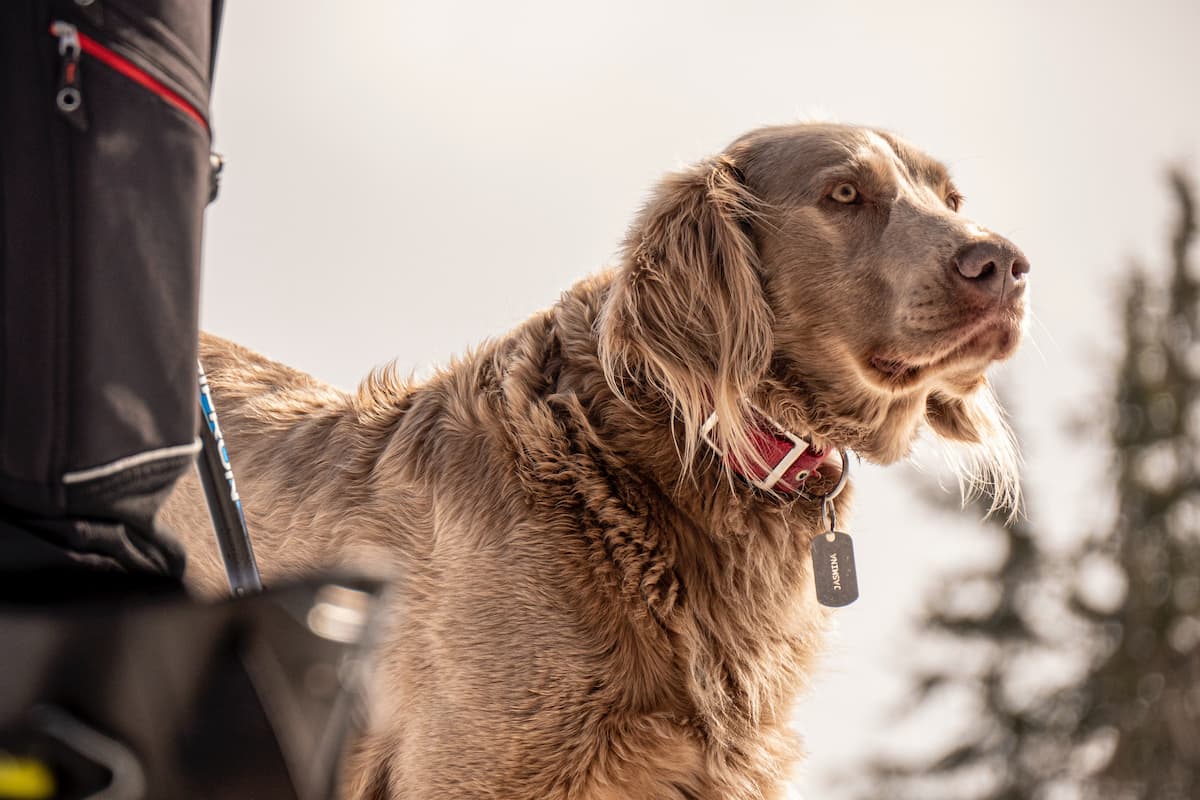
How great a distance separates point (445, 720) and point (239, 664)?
6.34ft

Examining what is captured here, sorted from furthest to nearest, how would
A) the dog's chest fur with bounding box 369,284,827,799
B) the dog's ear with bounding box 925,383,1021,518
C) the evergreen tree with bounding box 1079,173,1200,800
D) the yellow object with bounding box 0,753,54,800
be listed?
the evergreen tree with bounding box 1079,173,1200,800 < the dog's ear with bounding box 925,383,1021,518 < the dog's chest fur with bounding box 369,284,827,799 < the yellow object with bounding box 0,753,54,800

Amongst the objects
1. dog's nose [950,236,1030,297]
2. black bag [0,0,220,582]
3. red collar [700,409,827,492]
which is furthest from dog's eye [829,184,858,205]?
black bag [0,0,220,582]

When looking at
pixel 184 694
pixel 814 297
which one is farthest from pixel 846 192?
pixel 184 694

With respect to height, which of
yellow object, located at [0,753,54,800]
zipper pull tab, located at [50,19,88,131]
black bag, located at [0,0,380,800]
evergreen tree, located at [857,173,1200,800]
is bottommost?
evergreen tree, located at [857,173,1200,800]

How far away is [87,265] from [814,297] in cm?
239

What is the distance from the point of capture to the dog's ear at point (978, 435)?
365 centimetres

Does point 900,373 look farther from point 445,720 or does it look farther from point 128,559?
point 128,559

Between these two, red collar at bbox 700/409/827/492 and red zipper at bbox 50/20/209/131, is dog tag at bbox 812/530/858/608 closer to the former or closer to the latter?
red collar at bbox 700/409/827/492

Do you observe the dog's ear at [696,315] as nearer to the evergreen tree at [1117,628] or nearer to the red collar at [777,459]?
the red collar at [777,459]

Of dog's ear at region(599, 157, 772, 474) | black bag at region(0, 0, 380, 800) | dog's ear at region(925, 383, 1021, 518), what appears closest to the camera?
black bag at region(0, 0, 380, 800)

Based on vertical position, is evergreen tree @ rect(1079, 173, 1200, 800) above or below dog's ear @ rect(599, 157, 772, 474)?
below

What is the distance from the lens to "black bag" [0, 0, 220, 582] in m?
1.10

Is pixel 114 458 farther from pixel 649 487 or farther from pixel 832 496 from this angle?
pixel 832 496

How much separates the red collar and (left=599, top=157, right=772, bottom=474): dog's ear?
0.14ft
